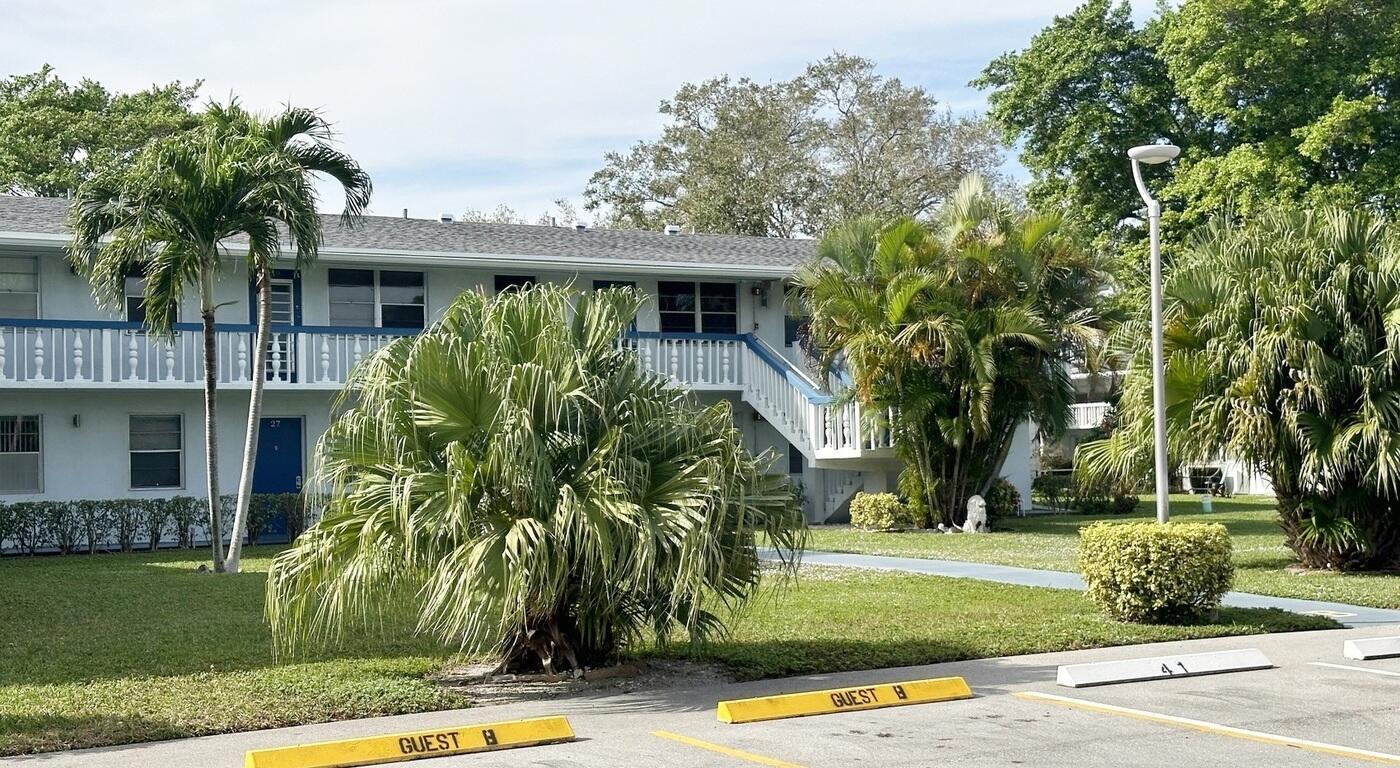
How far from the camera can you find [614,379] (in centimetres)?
1069

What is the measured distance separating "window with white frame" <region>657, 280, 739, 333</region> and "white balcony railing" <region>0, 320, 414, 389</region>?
5884 millimetres

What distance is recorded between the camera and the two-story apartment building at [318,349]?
24047 millimetres

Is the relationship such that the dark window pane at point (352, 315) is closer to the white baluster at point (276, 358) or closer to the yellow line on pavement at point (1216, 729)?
the white baluster at point (276, 358)

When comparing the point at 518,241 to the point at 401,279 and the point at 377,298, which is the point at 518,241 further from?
the point at 377,298

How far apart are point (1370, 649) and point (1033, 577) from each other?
5.77 m

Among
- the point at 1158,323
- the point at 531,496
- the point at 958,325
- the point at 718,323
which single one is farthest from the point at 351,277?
the point at 531,496

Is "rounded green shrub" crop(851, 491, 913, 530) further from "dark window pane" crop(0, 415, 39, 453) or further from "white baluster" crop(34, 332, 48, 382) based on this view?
"dark window pane" crop(0, 415, 39, 453)

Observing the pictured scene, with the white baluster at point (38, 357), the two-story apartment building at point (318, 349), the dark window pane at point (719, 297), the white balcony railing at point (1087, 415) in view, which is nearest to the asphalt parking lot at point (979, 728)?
the two-story apartment building at point (318, 349)

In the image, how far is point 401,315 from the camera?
1082 inches

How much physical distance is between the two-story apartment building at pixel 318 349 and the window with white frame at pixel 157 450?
1.1 inches

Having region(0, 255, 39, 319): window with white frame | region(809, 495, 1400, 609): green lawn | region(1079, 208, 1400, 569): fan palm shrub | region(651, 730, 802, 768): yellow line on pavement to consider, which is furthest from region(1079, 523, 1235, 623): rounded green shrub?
region(0, 255, 39, 319): window with white frame

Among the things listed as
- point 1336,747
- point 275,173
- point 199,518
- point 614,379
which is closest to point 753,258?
point 199,518

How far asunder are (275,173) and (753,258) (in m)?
13.7

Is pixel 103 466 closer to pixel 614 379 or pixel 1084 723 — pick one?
pixel 614 379
